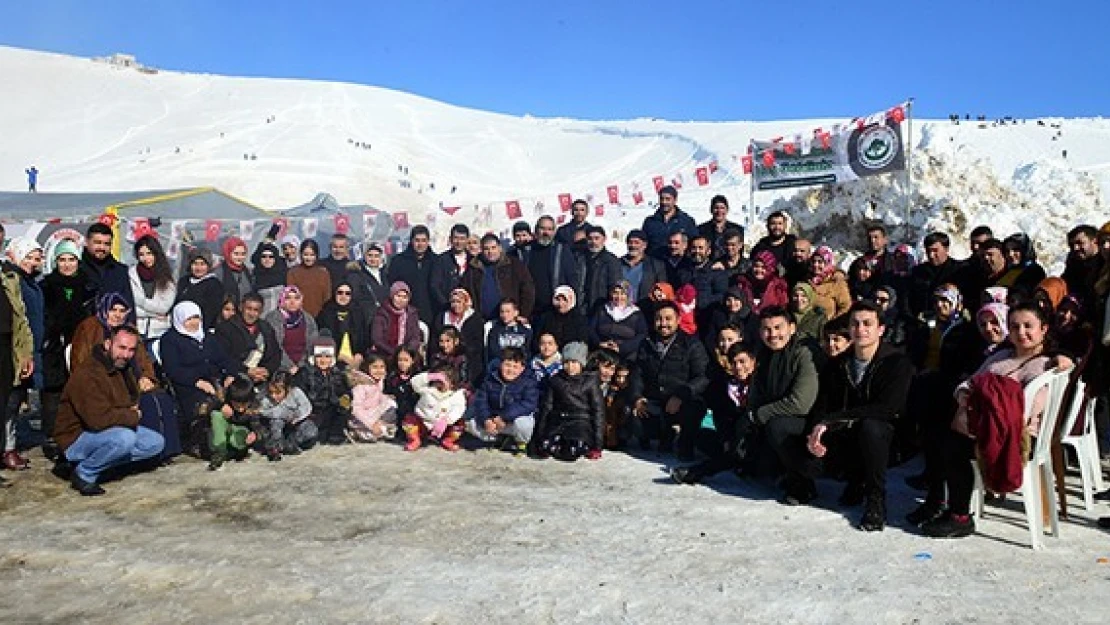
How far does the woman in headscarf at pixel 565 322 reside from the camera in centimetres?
764

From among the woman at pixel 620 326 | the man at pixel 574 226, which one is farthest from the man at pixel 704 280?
the man at pixel 574 226

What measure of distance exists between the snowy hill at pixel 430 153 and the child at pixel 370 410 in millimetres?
12210

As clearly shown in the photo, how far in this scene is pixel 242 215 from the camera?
16.5 m

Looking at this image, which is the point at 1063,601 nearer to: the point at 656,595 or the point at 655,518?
the point at 656,595

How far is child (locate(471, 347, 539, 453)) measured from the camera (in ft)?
22.8

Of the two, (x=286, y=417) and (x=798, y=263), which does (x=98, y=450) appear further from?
(x=798, y=263)

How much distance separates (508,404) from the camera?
707 centimetres

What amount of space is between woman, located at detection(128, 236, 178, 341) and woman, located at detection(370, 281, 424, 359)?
1766mm

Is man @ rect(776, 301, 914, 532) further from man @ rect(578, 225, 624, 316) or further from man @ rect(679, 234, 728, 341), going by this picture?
man @ rect(578, 225, 624, 316)

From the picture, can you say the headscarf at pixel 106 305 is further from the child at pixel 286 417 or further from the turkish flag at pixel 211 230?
the turkish flag at pixel 211 230

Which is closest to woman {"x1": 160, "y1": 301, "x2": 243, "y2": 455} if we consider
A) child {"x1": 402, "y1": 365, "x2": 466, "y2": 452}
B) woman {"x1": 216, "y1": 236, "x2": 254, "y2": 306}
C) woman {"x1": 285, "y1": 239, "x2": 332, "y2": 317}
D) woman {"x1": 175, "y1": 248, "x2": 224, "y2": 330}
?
woman {"x1": 175, "y1": 248, "x2": 224, "y2": 330}

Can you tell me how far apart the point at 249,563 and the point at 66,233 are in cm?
945

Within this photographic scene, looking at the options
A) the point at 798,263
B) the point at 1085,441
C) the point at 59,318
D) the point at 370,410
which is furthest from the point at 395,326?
the point at 1085,441

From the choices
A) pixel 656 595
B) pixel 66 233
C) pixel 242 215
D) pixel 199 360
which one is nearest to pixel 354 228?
pixel 242 215
